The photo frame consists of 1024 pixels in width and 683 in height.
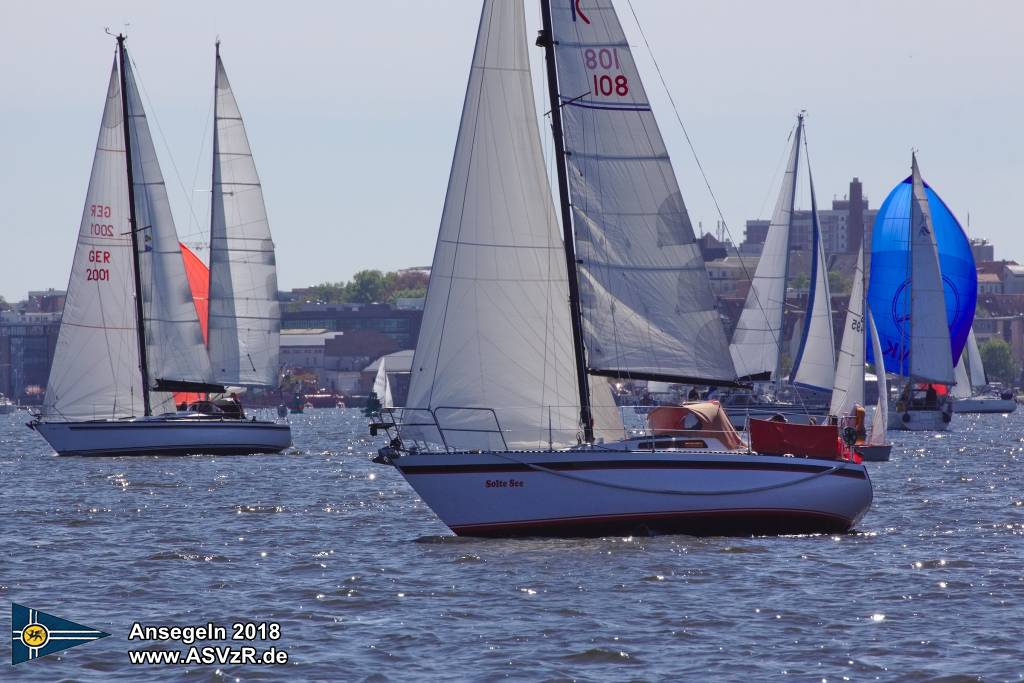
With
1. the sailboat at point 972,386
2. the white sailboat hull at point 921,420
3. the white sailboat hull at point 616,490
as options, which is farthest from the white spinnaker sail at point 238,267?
the sailboat at point 972,386

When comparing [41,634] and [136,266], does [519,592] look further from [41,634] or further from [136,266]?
[136,266]

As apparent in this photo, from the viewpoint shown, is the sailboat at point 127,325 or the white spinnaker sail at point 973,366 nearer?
the sailboat at point 127,325

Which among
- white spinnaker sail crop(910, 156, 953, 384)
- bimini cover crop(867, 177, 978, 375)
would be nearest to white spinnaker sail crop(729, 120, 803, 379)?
bimini cover crop(867, 177, 978, 375)

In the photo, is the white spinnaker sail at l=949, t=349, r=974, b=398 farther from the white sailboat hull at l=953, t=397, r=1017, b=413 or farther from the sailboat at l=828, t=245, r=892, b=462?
the sailboat at l=828, t=245, r=892, b=462

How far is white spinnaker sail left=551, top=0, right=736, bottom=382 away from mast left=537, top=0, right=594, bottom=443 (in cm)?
9

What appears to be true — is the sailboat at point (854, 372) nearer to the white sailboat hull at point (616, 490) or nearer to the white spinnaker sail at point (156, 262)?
the white spinnaker sail at point (156, 262)

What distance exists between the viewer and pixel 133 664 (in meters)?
17.1

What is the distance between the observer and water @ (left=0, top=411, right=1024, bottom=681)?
55.9ft

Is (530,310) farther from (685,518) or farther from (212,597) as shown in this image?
(212,597)

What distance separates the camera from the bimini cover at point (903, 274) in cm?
7400

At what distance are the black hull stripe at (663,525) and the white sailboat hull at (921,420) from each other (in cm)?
5228

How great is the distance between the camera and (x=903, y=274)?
73.7m

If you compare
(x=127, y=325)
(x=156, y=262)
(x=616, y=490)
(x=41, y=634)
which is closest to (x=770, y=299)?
(x=156, y=262)

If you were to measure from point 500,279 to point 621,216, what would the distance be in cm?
202
